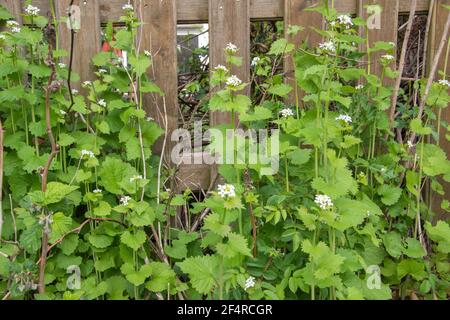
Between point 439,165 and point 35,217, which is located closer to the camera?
point 35,217

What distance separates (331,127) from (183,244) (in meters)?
0.78

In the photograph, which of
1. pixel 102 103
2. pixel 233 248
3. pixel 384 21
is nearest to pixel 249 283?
pixel 233 248

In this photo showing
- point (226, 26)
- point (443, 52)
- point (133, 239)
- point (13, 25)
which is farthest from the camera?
point (443, 52)

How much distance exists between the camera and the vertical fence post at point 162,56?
237 centimetres

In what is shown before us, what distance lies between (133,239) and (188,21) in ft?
3.39

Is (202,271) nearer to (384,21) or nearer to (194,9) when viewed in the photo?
(194,9)

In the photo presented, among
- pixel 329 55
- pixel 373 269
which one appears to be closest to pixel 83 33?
pixel 329 55

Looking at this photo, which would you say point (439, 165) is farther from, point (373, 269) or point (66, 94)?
point (66, 94)

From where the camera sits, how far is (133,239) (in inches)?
79.4

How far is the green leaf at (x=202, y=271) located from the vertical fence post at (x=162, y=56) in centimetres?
71

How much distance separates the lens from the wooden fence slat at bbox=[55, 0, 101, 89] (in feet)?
7.74

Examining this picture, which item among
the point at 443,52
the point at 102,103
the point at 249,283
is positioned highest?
the point at 443,52

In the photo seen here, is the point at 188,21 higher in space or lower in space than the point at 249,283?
higher
